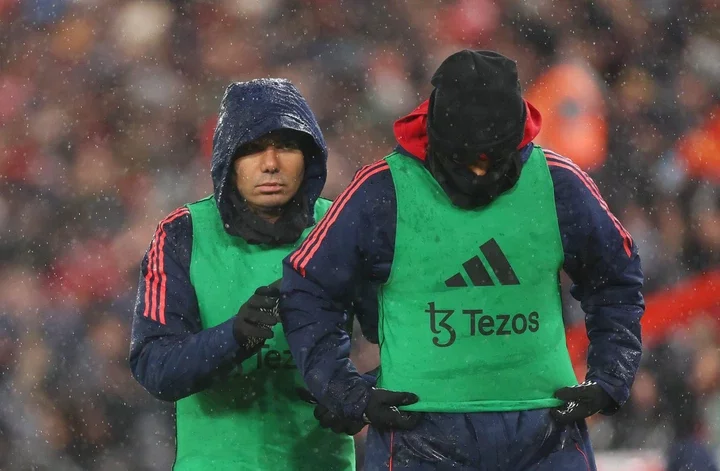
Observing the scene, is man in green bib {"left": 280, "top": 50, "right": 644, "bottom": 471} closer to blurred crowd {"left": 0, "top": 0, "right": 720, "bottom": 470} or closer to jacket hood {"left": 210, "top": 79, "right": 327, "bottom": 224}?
jacket hood {"left": 210, "top": 79, "right": 327, "bottom": 224}

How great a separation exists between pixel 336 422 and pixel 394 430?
11.3 inches

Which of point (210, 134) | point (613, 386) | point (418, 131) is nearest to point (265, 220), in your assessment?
point (418, 131)

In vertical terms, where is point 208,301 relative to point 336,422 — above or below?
above

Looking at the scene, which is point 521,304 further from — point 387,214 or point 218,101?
point 218,101

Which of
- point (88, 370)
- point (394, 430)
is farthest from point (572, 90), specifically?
point (394, 430)

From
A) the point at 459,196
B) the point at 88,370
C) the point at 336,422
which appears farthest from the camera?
the point at 88,370

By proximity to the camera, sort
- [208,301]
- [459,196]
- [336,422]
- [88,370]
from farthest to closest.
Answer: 1. [88,370]
2. [208,301]
3. [336,422]
4. [459,196]

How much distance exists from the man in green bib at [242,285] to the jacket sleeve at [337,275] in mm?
388

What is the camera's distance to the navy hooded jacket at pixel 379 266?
2291mm

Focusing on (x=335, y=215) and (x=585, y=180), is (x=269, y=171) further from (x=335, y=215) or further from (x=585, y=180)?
(x=585, y=180)

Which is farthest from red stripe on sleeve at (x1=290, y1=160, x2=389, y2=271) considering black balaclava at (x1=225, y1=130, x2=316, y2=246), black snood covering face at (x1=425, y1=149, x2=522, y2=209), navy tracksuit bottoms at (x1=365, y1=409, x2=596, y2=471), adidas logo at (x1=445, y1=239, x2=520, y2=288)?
black balaclava at (x1=225, y1=130, x2=316, y2=246)

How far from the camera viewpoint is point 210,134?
4973mm

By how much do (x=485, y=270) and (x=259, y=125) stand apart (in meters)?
0.69

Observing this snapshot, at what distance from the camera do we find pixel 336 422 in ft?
8.36
